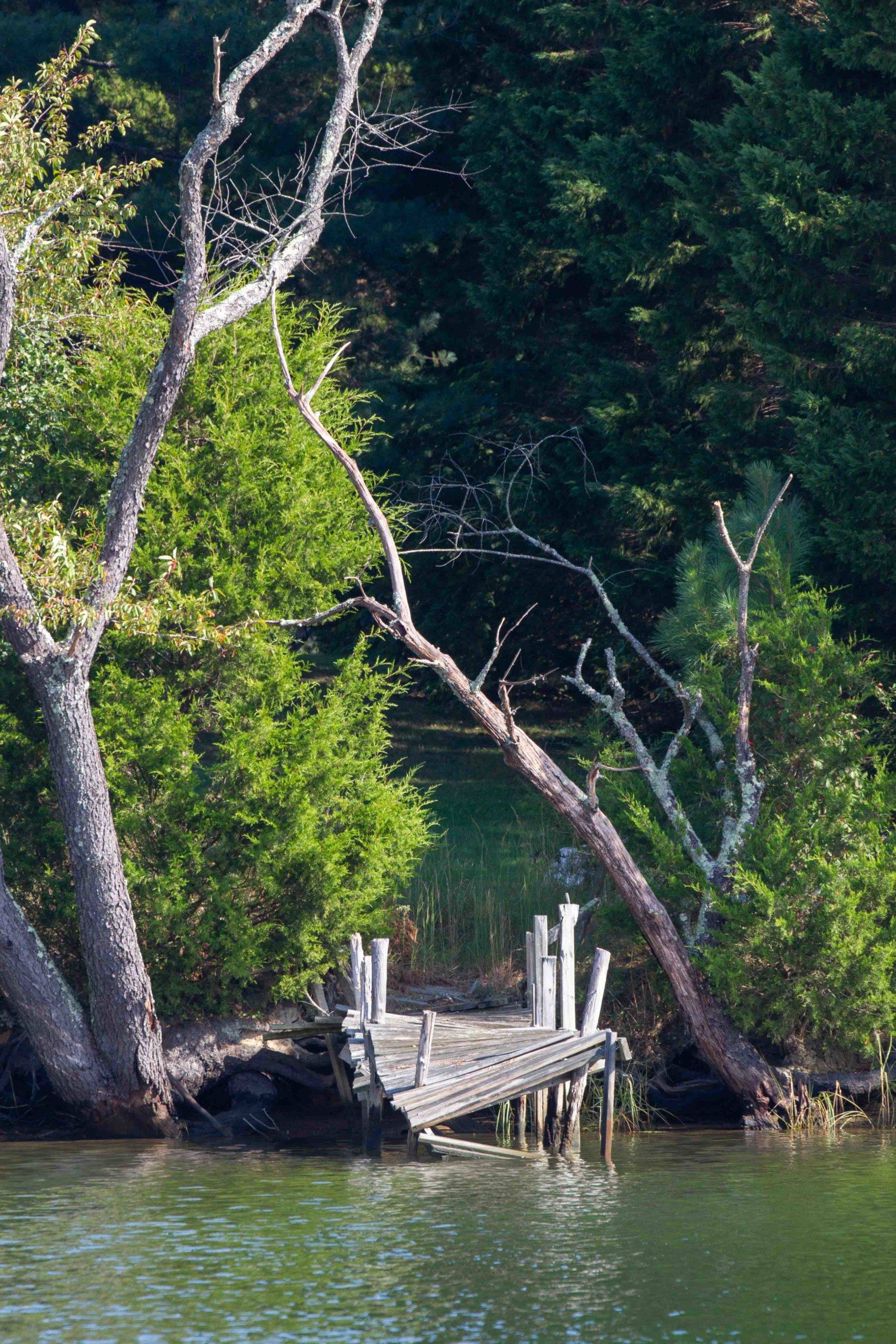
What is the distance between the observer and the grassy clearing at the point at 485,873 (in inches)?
642

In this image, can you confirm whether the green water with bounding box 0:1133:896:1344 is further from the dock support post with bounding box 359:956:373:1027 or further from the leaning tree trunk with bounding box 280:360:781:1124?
the dock support post with bounding box 359:956:373:1027

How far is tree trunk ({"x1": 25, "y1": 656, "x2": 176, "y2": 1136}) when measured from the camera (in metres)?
13.1

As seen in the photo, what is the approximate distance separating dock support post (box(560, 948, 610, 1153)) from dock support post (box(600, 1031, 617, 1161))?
18 centimetres

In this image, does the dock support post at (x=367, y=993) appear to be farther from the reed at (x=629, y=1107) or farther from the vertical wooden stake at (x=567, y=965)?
the reed at (x=629, y=1107)

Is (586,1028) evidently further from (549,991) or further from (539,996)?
(539,996)

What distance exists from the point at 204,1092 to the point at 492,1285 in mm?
6081

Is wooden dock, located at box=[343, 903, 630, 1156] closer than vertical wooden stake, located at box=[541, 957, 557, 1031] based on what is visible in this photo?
Yes

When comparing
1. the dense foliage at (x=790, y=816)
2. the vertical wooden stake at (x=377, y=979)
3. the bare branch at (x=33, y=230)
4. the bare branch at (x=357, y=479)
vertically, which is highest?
the bare branch at (x=33, y=230)

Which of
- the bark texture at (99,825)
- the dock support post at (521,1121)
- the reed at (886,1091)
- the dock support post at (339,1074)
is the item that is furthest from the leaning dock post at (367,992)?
the reed at (886,1091)

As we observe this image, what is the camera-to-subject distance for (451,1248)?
9461 mm

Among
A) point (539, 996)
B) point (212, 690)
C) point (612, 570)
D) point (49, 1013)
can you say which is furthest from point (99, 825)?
point (612, 570)

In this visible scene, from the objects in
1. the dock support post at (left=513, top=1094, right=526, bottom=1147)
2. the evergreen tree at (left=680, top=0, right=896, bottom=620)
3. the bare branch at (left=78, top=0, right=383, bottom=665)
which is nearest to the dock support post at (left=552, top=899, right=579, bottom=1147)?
the dock support post at (left=513, top=1094, right=526, bottom=1147)

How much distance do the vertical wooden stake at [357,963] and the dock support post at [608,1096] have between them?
7.63 ft

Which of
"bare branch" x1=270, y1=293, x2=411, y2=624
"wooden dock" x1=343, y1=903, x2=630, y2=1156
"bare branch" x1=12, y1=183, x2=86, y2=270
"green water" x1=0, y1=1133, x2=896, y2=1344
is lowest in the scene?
"green water" x1=0, y1=1133, x2=896, y2=1344
